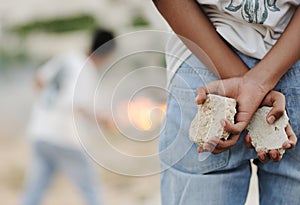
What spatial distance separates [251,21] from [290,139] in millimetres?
288

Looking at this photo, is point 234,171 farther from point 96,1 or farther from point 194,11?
point 96,1

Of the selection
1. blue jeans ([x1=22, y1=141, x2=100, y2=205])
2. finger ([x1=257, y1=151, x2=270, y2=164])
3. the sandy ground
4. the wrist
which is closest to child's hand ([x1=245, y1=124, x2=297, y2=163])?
finger ([x1=257, y1=151, x2=270, y2=164])

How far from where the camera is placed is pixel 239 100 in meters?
1.99

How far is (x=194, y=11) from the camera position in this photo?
2076mm

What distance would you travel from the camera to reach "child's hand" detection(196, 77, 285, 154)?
6.47 feet

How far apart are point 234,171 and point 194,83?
0.75ft

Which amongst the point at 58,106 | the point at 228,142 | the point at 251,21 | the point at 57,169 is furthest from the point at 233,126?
the point at 57,169

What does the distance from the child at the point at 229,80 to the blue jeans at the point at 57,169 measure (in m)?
2.52

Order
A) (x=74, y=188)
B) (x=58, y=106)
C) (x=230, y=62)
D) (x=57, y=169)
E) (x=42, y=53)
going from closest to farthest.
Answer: (x=230, y=62) → (x=58, y=106) → (x=57, y=169) → (x=74, y=188) → (x=42, y=53)

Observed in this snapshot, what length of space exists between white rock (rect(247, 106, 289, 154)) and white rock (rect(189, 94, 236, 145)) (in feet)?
0.23

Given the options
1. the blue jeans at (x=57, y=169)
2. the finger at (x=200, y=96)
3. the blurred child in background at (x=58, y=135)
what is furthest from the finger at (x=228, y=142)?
the blue jeans at (x=57, y=169)

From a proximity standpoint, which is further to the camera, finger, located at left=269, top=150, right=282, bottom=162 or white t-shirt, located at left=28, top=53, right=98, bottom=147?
white t-shirt, located at left=28, top=53, right=98, bottom=147

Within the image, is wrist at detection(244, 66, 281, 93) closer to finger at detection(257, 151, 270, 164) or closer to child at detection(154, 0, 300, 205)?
child at detection(154, 0, 300, 205)

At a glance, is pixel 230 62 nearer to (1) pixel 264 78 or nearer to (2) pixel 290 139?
(1) pixel 264 78
